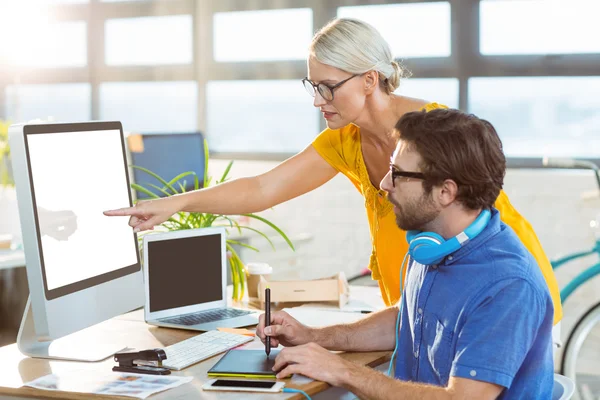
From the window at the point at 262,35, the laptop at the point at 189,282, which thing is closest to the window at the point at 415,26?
the window at the point at 262,35

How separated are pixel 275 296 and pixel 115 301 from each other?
579 millimetres

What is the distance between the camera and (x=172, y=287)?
7.31 ft

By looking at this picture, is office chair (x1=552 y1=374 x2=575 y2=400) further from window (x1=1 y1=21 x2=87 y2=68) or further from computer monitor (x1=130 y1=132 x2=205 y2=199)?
window (x1=1 y1=21 x2=87 y2=68)

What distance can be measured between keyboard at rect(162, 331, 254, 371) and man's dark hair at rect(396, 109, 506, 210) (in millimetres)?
633

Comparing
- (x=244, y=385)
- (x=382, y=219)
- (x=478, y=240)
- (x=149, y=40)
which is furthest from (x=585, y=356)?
(x=149, y=40)

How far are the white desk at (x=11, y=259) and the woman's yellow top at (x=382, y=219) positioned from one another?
1.62 m

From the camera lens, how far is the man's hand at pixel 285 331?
1.84 metres

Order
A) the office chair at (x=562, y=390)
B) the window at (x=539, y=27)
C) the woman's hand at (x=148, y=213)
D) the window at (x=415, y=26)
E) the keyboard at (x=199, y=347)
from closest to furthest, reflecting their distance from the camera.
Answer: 1. the office chair at (x=562, y=390)
2. the keyboard at (x=199, y=347)
3. the woman's hand at (x=148, y=213)
4. the window at (x=539, y=27)
5. the window at (x=415, y=26)

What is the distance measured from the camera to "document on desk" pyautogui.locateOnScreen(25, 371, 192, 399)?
1.55 metres

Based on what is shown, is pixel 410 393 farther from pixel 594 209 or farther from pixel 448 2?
pixel 448 2

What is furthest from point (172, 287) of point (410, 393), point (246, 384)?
point (410, 393)

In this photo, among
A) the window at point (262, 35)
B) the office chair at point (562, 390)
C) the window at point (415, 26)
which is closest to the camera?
the office chair at point (562, 390)

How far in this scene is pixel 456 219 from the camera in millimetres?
1579

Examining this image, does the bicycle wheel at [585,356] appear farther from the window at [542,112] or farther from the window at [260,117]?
the window at [260,117]
